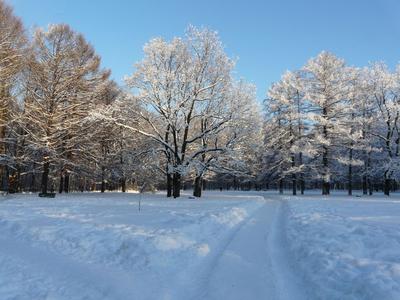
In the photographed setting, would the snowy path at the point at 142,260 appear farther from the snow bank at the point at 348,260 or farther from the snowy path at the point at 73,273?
the snow bank at the point at 348,260

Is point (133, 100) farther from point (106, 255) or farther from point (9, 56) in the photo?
point (106, 255)

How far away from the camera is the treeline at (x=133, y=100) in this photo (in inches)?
1086

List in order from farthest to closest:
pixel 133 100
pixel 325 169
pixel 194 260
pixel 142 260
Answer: pixel 325 169, pixel 133 100, pixel 194 260, pixel 142 260

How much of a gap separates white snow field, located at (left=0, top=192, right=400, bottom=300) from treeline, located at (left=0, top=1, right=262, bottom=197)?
635 inches

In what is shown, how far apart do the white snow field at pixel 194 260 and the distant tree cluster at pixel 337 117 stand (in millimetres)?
26515

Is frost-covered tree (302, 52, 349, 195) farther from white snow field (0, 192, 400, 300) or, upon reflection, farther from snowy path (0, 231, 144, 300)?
snowy path (0, 231, 144, 300)

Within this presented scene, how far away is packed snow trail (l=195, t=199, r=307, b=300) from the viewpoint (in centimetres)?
622

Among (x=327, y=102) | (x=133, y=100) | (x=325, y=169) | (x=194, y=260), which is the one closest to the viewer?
(x=194, y=260)

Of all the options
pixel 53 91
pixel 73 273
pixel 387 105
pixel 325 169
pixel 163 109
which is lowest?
pixel 73 273

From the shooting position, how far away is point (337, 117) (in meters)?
38.7

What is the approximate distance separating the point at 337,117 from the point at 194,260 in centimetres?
3429

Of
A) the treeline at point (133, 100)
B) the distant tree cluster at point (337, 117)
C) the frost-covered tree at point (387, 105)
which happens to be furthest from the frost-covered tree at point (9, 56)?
the frost-covered tree at point (387, 105)

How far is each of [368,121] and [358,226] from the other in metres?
30.9

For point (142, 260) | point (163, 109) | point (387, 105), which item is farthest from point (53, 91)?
point (387, 105)
